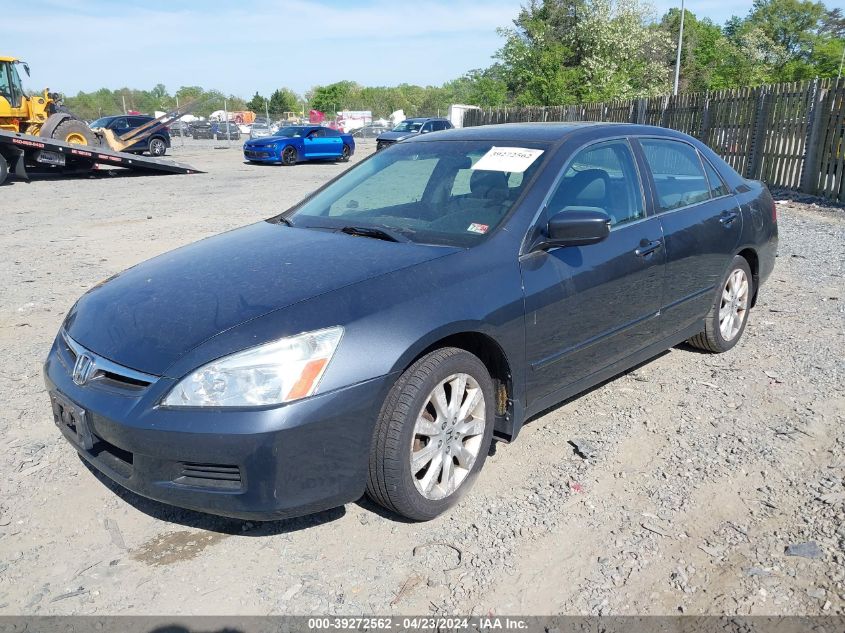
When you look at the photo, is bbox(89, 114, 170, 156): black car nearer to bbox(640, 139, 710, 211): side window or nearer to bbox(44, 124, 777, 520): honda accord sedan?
bbox(44, 124, 777, 520): honda accord sedan

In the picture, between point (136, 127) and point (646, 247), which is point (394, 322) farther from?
point (136, 127)

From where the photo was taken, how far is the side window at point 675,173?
4168 millimetres

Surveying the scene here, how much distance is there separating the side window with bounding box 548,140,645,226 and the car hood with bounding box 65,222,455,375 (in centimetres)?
83

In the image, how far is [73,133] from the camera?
19.2 m

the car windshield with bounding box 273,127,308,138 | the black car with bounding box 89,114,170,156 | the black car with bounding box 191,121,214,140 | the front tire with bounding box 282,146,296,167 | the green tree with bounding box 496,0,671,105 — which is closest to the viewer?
the front tire with bounding box 282,146,296,167

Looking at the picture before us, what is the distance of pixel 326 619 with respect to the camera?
2432mm

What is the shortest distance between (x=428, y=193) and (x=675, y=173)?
1.67 meters

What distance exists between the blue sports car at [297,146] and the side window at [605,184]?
886 inches

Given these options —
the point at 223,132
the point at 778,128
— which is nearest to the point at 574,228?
the point at 778,128

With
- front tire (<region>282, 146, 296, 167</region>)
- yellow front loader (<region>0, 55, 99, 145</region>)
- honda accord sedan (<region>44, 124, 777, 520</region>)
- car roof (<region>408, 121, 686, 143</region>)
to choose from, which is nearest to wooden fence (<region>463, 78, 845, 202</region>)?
honda accord sedan (<region>44, 124, 777, 520</region>)

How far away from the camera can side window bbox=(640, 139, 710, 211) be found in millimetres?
4168

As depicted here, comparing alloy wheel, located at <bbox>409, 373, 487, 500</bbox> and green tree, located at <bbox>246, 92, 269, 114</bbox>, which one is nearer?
alloy wheel, located at <bbox>409, 373, 487, 500</bbox>

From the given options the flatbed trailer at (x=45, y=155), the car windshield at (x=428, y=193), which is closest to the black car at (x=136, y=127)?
the flatbed trailer at (x=45, y=155)

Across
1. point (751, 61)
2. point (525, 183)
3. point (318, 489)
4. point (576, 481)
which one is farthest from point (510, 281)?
point (751, 61)
